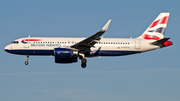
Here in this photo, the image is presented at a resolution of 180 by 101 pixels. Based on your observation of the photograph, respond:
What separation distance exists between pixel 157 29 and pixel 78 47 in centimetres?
1441

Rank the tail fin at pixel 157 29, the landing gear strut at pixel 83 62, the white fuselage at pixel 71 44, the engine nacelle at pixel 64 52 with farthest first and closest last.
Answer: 1. the tail fin at pixel 157 29
2. the white fuselage at pixel 71 44
3. the landing gear strut at pixel 83 62
4. the engine nacelle at pixel 64 52

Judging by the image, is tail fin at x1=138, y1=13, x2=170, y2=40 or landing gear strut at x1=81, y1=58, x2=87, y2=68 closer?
landing gear strut at x1=81, y1=58, x2=87, y2=68

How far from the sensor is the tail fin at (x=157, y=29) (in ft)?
187

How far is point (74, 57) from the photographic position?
54.5m

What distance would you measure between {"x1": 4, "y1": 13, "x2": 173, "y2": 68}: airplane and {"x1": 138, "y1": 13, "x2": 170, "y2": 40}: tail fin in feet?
4.83

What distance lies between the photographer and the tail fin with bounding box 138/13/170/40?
56.9 meters

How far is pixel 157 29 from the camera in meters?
57.7

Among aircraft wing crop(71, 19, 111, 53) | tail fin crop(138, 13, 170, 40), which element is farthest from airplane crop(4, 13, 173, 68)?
tail fin crop(138, 13, 170, 40)

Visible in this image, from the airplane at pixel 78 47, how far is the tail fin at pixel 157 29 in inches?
57.9

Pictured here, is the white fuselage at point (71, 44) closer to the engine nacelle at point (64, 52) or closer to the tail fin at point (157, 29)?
the engine nacelle at point (64, 52)

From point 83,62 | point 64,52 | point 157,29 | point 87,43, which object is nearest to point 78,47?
point 87,43

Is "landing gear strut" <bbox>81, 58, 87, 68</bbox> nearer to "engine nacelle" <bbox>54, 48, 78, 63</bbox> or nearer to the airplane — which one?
the airplane

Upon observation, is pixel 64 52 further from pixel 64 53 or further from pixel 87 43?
pixel 87 43

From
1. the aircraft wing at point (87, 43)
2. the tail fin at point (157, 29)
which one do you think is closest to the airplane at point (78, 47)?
the aircraft wing at point (87, 43)
